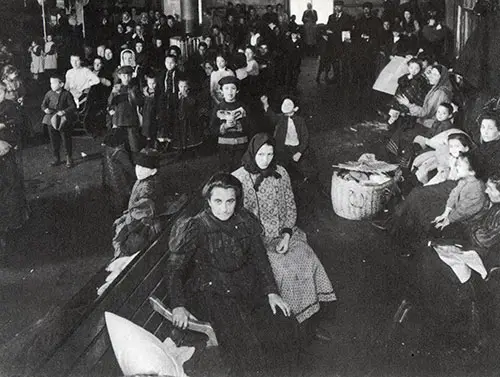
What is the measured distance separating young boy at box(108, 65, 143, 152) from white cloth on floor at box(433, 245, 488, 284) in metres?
4.99

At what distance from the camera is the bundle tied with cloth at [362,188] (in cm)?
699

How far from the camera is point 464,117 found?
8.75m

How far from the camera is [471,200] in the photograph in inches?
214

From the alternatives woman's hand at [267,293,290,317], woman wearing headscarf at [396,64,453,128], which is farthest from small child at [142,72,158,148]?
woman's hand at [267,293,290,317]

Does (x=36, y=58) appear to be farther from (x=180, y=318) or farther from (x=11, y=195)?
(x=180, y=318)

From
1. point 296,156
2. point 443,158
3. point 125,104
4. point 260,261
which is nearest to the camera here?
point 260,261

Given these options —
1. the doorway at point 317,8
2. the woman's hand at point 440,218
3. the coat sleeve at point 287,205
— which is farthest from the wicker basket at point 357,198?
the doorway at point 317,8

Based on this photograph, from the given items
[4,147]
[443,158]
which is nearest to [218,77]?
[4,147]

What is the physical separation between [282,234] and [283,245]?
15 cm

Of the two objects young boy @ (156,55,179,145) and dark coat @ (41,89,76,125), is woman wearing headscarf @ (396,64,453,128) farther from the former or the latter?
dark coat @ (41,89,76,125)

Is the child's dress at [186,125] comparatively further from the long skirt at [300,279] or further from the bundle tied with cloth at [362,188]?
the long skirt at [300,279]

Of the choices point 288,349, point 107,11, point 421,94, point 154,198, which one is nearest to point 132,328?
point 288,349

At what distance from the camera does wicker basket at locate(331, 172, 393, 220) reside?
275 inches

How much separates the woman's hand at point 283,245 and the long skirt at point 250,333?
2.60 feet
